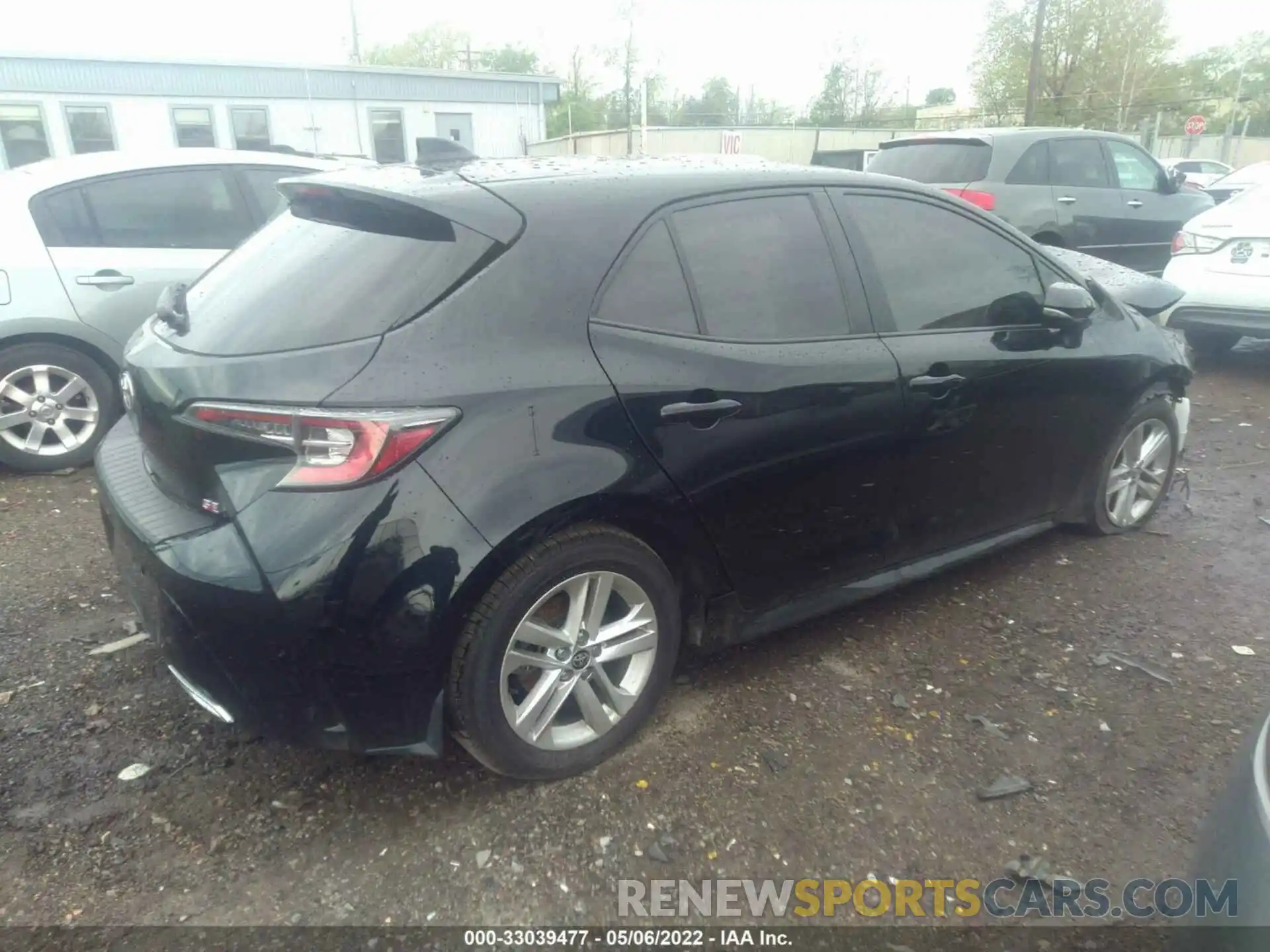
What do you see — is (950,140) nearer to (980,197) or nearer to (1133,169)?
(980,197)

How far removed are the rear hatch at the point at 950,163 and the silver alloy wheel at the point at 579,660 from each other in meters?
6.61

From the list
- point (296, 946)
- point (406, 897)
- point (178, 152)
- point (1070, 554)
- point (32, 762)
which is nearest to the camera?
point (296, 946)

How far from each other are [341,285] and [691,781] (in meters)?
1.67

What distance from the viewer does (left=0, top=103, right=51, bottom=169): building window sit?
60.3 feet

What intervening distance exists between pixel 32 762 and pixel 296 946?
116 cm

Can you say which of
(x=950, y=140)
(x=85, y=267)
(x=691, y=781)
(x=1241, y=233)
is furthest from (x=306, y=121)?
(x=691, y=781)

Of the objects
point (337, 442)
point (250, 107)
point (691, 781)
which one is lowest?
point (691, 781)

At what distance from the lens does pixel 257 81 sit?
20766mm

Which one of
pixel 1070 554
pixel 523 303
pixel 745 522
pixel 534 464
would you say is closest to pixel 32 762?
pixel 534 464

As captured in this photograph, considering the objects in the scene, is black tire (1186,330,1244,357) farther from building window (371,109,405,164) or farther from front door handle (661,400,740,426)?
building window (371,109,405,164)

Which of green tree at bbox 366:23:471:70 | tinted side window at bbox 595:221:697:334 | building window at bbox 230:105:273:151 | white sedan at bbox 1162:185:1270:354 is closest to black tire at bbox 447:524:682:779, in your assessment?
tinted side window at bbox 595:221:697:334

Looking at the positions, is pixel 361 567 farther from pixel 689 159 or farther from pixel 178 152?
pixel 178 152

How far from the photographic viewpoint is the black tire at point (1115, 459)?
3.95m

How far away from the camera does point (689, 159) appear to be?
3152 mm
